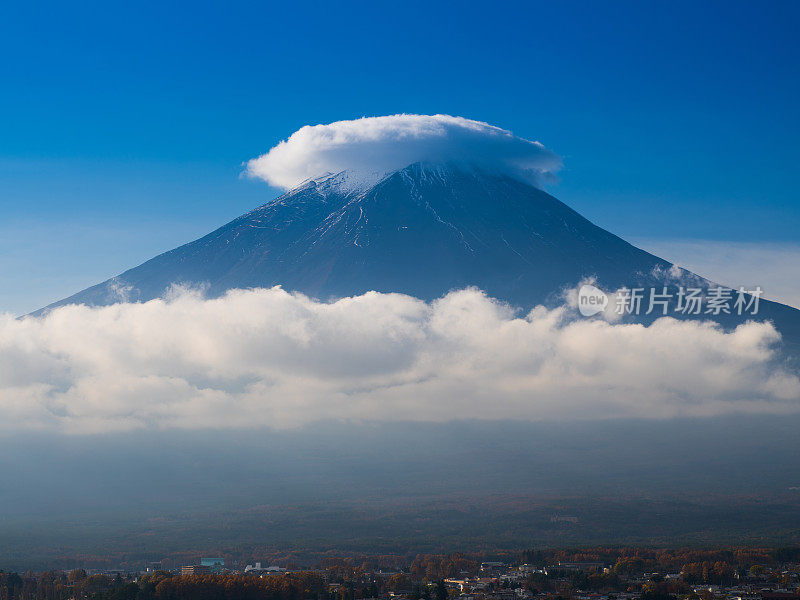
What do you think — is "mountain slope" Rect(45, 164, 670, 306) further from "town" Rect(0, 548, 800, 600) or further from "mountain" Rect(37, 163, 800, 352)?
"town" Rect(0, 548, 800, 600)

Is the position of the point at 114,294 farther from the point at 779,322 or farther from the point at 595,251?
the point at 779,322

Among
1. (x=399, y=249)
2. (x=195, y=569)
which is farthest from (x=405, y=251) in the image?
(x=195, y=569)

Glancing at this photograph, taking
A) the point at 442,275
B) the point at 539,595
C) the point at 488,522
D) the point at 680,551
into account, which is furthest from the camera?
the point at 442,275

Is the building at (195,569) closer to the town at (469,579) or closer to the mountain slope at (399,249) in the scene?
the town at (469,579)

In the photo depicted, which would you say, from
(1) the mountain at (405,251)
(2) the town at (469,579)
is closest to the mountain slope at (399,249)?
(1) the mountain at (405,251)

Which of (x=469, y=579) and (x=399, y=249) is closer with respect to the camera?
(x=469, y=579)

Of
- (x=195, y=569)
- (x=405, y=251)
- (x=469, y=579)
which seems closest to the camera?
(x=469, y=579)

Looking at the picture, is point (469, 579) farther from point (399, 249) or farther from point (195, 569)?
point (399, 249)

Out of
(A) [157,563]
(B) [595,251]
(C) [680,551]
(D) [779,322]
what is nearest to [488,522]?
(C) [680,551]
